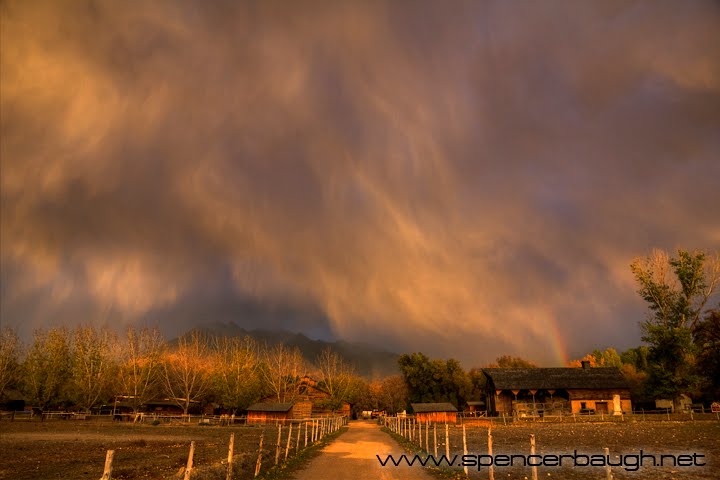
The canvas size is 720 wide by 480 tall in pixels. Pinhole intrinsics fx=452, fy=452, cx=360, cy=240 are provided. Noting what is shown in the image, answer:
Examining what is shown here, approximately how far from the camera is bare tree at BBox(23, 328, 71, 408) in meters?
83.1

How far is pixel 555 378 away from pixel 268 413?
52539 mm

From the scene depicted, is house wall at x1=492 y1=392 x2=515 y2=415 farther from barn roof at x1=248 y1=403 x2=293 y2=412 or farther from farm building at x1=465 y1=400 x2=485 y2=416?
barn roof at x1=248 y1=403 x2=293 y2=412

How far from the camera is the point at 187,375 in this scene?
86500mm

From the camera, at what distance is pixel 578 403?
7606 cm

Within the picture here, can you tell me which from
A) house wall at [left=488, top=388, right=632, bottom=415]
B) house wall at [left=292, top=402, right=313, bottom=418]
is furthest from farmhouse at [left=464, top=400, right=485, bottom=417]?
house wall at [left=292, top=402, right=313, bottom=418]

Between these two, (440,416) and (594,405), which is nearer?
(594,405)

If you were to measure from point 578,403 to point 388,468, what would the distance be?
68248 mm

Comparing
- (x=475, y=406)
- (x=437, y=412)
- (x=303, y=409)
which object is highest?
(x=437, y=412)

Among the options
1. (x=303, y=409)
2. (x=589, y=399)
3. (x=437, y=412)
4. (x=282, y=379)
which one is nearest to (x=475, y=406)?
(x=437, y=412)

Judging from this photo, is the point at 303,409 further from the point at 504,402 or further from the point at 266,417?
the point at 504,402

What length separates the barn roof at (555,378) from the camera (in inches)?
3031

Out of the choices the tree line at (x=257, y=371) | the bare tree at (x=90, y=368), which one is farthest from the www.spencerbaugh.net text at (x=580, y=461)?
the bare tree at (x=90, y=368)

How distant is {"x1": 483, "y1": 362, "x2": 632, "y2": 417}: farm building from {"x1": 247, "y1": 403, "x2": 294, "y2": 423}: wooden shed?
37515 millimetres

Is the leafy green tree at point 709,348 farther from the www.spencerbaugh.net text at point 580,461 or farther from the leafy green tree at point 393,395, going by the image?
the leafy green tree at point 393,395
